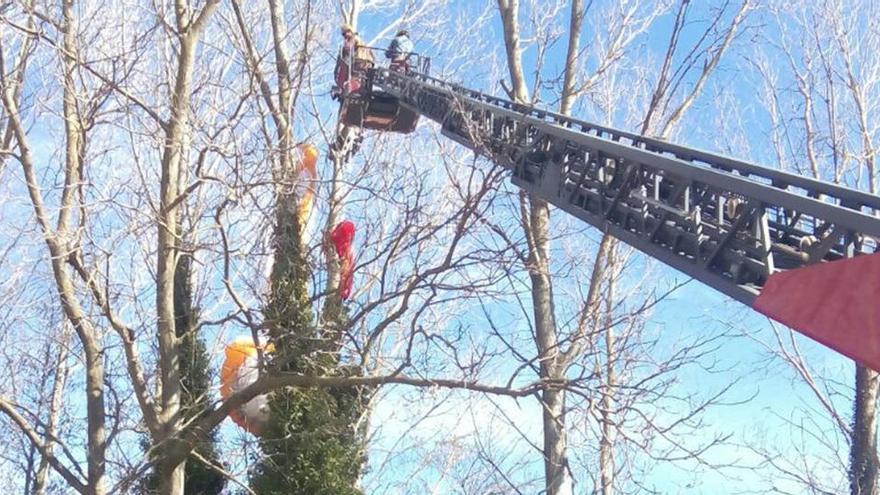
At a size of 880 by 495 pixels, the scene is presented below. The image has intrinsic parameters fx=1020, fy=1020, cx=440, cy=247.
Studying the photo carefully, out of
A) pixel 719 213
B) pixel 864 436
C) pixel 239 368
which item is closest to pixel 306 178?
pixel 239 368

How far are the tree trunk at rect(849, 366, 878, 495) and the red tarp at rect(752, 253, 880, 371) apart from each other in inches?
385

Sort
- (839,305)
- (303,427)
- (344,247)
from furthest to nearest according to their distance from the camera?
(303,427) < (344,247) < (839,305)

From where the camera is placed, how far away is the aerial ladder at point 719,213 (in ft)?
14.8

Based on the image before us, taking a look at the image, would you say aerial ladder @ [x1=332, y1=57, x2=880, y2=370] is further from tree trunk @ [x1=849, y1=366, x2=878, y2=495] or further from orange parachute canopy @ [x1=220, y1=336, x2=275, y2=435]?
tree trunk @ [x1=849, y1=366, x2=878, y2=495]

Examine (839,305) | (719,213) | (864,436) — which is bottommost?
(839,305)

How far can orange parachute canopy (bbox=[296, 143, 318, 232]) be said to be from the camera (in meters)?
8.88

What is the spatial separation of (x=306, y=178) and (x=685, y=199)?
3827 mm

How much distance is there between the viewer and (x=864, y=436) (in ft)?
46.0

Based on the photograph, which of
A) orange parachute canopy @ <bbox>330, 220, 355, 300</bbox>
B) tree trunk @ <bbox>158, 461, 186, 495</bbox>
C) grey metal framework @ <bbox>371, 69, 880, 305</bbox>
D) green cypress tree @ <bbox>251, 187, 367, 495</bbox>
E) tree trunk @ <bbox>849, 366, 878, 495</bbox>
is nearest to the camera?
grey metal framework @ <bbox>371, 69, 880, 305</bbox>

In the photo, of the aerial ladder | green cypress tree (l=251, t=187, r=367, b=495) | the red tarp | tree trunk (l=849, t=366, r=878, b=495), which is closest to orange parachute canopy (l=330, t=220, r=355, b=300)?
green cypress tree (l=251, t=187, r=367, b=495)

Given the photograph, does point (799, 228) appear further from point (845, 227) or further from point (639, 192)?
point (639, 192)

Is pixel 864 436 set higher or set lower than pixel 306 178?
higher

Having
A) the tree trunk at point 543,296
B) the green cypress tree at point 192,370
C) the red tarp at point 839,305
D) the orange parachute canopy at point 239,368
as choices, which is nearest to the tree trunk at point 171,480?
the orange parachute canopy at point 239,368

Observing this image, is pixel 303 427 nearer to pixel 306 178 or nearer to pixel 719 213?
pixel 306 178
